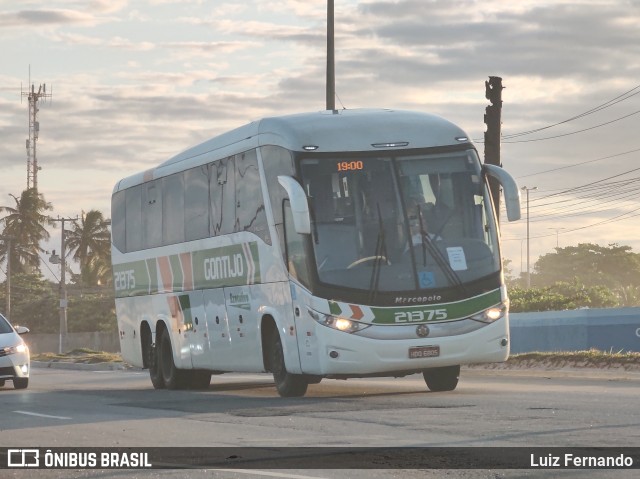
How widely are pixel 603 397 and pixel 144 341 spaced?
37.1 ft

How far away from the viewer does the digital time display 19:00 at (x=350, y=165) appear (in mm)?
19531

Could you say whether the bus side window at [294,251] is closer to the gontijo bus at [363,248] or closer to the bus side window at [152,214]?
the gontijo bus at [363,248]

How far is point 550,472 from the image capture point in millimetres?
10180

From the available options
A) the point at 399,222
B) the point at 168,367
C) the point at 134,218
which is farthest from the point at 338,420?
the point at 134,218

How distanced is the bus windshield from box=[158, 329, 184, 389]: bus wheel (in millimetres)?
7170

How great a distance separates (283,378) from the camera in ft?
67.3

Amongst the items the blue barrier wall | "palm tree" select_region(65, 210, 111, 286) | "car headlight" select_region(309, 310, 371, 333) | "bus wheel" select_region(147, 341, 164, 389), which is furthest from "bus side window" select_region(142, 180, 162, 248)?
"palm tree" select_region(65, 210, 111, 286)

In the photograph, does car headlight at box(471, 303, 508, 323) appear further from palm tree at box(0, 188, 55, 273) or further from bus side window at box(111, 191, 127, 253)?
palm tree at box(0, 188, 55, 273)

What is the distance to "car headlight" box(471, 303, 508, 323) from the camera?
1934 cm

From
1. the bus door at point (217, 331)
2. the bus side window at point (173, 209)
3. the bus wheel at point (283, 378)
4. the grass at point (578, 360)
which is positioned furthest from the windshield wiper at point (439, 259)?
the grass at point (578, 360)

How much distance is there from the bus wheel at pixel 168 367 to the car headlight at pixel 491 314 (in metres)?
7.72

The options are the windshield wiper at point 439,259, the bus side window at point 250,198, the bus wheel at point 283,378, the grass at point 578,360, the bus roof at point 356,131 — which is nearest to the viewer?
the windshield wiper at point 439,259

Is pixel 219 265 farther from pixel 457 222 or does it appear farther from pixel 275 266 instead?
pixel 457 222

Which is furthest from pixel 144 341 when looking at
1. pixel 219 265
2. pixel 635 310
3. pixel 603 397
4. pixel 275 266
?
pixel 635 310
